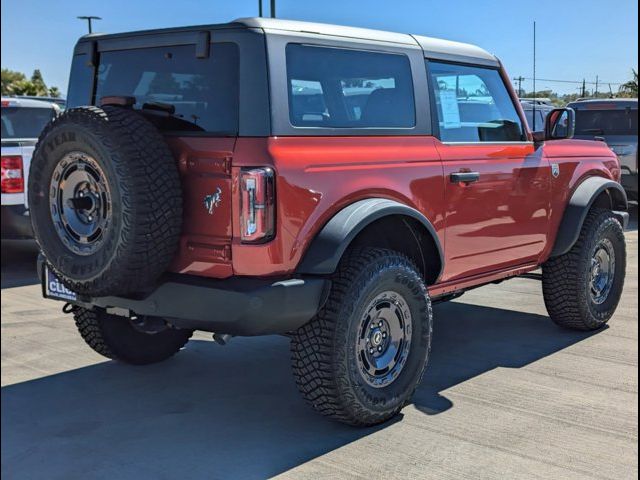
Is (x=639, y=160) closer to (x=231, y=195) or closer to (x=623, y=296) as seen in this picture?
(x=623, y=296)

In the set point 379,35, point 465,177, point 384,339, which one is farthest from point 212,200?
point 465,177

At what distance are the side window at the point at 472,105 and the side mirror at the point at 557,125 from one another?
0.21m

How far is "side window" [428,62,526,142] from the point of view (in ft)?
15.0

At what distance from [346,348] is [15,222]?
5.03m

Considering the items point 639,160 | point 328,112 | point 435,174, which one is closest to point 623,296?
point 435,174

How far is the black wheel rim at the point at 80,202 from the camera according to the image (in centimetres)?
345

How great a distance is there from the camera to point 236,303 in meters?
3.36

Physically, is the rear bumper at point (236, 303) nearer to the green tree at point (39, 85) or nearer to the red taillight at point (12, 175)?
the red taillight at point (12, 175)

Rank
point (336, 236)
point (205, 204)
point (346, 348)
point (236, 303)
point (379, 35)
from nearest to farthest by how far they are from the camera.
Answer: point (236, 303) < point (205, 204) < point (336, 236) < point (346, 348) < point (379, 35)

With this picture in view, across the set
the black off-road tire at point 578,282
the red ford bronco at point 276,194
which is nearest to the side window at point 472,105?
the red ford bronco at point 276,194

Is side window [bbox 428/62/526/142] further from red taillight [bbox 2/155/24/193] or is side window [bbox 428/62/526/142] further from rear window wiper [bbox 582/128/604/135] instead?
rear window wiper [bbox 582/128/604/135]

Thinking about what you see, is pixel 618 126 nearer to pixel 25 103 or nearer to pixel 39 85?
pixel 25 103

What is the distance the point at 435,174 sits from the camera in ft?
14.0

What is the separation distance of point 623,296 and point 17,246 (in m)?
7.03
